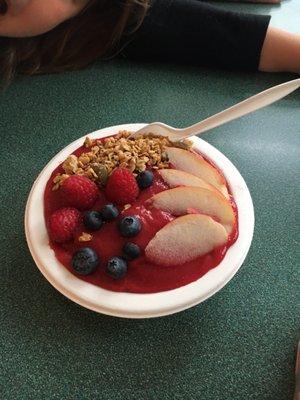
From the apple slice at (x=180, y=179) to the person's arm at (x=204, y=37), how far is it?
499 mm

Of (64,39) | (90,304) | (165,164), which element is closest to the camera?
(90,304)

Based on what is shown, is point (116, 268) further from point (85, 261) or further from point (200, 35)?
point (200, 35)

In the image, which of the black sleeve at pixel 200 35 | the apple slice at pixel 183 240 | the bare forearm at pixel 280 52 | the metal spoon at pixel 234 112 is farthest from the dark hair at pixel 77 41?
the apple slice at pixel 183 240

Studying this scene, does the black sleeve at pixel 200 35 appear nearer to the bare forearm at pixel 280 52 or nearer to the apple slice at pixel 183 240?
the bare forearm at pixel 280 52

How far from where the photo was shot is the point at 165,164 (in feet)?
2.34

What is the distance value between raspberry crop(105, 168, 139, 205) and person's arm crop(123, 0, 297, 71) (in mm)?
543

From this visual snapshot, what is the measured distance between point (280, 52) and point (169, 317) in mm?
709

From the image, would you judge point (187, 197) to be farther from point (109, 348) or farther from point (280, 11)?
point (280, 11)

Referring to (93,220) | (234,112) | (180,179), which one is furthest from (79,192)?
(234,112)

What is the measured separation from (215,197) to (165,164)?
12 cm

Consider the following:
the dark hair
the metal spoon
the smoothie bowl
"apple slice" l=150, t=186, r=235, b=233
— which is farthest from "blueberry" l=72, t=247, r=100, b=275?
the dark hair

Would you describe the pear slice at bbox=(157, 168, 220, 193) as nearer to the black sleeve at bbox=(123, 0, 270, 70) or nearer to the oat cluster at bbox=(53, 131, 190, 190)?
the oat cluster at bbox=(53, 131, 190, 190)

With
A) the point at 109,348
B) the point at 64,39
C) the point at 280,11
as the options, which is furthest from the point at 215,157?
the point at 280,11

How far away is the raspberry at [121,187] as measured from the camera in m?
0.65
